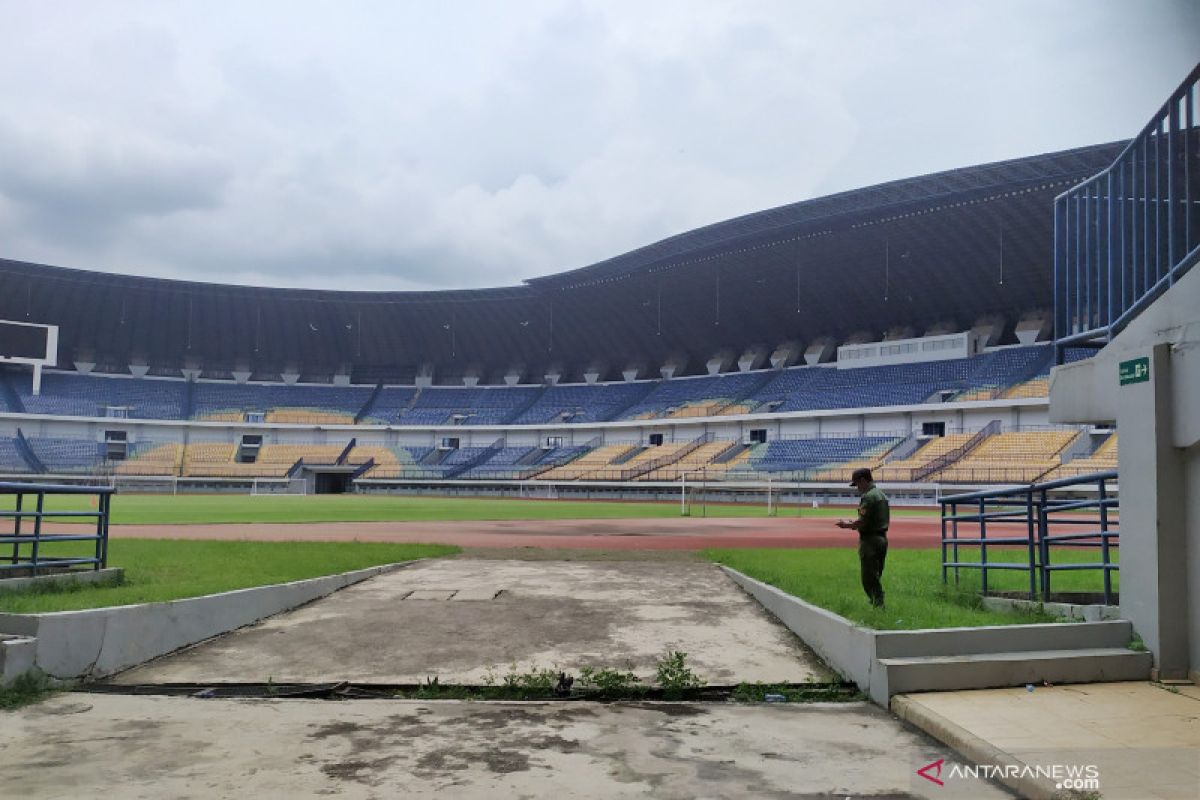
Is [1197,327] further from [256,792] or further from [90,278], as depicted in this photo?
[90,278]

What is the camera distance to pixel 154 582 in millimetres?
11031

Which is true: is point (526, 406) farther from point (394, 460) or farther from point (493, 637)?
point (493, 637)

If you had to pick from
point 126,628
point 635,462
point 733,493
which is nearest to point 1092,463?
point 733,493

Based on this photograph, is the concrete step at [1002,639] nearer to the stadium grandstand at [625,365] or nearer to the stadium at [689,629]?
the stadium at [689,629]

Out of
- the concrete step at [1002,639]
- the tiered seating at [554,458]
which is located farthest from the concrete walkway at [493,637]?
the tiered seating at [554,458]

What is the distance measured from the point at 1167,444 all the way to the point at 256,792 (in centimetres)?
742

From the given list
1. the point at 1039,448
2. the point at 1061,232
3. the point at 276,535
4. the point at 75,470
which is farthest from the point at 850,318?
the point at 75,470

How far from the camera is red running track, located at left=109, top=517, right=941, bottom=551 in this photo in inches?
876

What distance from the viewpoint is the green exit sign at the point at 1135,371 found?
7.34 meters

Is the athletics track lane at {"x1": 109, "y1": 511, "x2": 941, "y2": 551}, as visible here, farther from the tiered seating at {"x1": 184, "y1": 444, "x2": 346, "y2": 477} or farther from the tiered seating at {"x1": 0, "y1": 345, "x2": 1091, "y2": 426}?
the tiered seating at {"x1": 184, "y1": 444, "x2": 346, "y2": 477}

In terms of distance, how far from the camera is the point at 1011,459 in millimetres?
47594

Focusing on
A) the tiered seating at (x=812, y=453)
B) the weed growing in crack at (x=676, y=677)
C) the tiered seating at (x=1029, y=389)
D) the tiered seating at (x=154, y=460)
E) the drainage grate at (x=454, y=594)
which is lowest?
the weed growing in crack at (x=676, y=677)

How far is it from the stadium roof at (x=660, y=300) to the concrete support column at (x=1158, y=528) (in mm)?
41235

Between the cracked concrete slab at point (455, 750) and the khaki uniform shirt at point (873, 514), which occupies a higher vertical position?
the khaki uniform shirt at point (873, 514)
